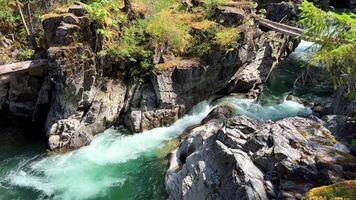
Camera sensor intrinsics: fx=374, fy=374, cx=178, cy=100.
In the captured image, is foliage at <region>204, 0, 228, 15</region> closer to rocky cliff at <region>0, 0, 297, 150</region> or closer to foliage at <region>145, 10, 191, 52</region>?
rocky cliff at <region>0, 0, 297, 150</region>

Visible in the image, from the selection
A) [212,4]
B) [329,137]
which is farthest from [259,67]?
[329,137]

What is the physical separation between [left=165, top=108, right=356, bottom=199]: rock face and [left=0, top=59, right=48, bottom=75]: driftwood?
954cm

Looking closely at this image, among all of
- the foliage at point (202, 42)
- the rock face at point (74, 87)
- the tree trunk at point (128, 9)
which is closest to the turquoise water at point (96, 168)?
the rock face at point (74, 87)

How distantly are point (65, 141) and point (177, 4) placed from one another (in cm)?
1141

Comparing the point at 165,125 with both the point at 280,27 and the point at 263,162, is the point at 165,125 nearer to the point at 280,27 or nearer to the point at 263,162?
the point at 263,162

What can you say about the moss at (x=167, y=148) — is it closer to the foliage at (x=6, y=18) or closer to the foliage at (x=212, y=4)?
the foliage at (x=212, y=4)

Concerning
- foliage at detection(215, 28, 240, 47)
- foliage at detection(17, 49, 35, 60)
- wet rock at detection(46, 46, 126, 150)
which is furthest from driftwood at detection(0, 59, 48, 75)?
foliage at detection(215, 28, 240, 47)

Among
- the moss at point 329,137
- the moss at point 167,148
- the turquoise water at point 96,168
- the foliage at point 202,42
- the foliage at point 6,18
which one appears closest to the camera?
the moss at point 329,137

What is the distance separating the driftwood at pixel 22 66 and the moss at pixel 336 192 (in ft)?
47.0

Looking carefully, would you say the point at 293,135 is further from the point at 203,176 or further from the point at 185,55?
the point at 185,55

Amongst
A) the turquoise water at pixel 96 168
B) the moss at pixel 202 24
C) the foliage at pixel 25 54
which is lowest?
the turquoise water at pixel 96 168

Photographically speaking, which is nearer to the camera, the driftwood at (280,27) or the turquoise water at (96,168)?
the turquoise water at (96,168)

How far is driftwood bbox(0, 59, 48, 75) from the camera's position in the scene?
57.7 ft

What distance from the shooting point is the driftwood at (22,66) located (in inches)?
693
